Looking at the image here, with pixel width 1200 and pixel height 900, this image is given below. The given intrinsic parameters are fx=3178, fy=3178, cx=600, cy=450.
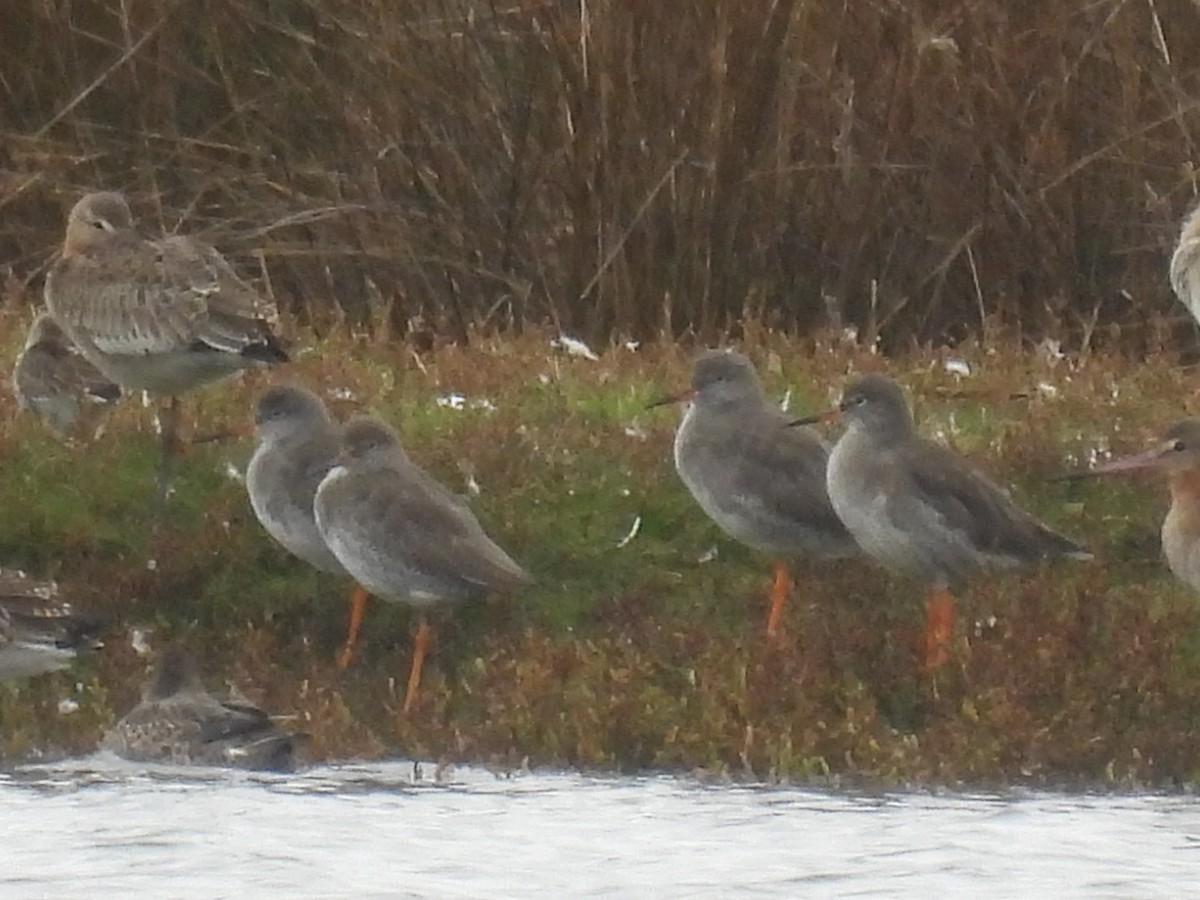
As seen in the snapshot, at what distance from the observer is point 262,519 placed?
11.3 m

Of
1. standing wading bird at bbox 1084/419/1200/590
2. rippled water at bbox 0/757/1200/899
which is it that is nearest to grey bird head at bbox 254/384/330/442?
rippled water at bbox 0/757/1200/899

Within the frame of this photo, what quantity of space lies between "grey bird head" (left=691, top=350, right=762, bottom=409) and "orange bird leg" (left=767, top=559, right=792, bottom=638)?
633 mm

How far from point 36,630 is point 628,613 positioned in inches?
82.7

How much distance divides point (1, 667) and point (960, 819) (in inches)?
128

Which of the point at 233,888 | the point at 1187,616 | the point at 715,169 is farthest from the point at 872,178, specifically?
the point at 233,888

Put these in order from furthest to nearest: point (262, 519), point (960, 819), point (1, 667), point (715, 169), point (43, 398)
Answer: point (715, 169) → point (43, 398) → point (262, 519) → point (1, 667) → point (960, 819)

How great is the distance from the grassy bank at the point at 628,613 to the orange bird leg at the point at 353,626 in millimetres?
62

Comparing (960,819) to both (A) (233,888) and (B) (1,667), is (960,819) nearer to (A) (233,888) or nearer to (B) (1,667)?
(A) (233,888)

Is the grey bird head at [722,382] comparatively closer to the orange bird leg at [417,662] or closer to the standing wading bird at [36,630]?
the orange bird leg at [417,662]

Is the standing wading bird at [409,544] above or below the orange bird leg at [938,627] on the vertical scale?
above

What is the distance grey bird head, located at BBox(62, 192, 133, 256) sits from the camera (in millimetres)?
13398

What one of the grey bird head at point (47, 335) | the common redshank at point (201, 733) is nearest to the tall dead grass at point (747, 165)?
the grey bird head at point (47, 335)

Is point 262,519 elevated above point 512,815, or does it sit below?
above

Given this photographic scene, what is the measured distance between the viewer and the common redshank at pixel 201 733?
10.1m
